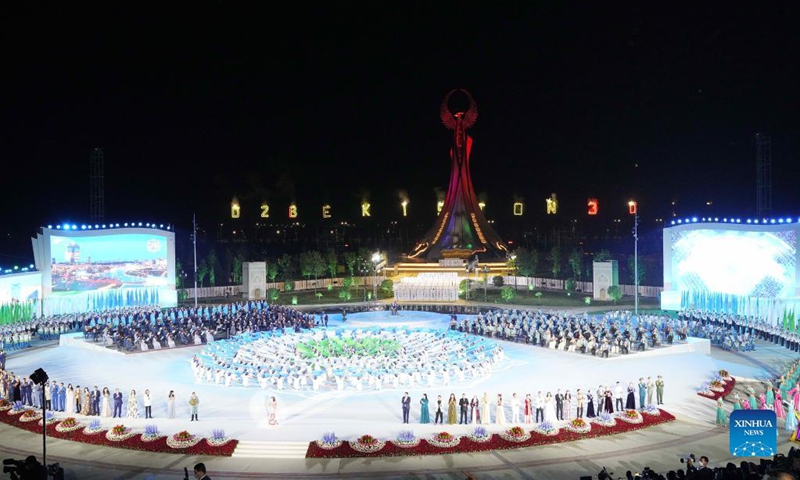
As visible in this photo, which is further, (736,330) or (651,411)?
(736,330)

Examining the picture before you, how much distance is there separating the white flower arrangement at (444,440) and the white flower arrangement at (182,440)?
23.6ft

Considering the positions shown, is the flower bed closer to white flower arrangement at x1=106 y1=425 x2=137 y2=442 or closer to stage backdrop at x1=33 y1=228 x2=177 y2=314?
white flower arrangement at x1=106 y1=425 x2=137 y2=442

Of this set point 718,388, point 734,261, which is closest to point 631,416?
point 718,388

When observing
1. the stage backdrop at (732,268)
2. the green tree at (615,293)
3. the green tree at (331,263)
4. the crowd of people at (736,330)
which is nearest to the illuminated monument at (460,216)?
the green tree at (331,263)

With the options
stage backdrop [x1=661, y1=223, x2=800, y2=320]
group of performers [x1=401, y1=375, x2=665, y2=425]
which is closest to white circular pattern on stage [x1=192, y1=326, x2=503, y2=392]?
group of performers [x1=401, y1=375, x2=665, y2=425]

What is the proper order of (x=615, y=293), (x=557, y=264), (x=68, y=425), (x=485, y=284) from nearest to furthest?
(x=68, y=425), (x=615, y=293), (x=485, y=284), (x=557, y=264)

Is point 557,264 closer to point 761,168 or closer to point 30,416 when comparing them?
point 761,168

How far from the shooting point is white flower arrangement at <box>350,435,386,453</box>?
1902cm

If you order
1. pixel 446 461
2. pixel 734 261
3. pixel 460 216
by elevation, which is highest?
pixel 460 216

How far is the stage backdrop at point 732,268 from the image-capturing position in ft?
129

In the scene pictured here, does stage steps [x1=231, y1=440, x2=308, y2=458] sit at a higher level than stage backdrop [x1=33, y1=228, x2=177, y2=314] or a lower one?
lower

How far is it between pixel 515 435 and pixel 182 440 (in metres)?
10.2

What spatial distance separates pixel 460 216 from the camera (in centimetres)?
7275

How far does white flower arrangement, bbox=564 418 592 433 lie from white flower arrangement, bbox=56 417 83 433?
16.0m
